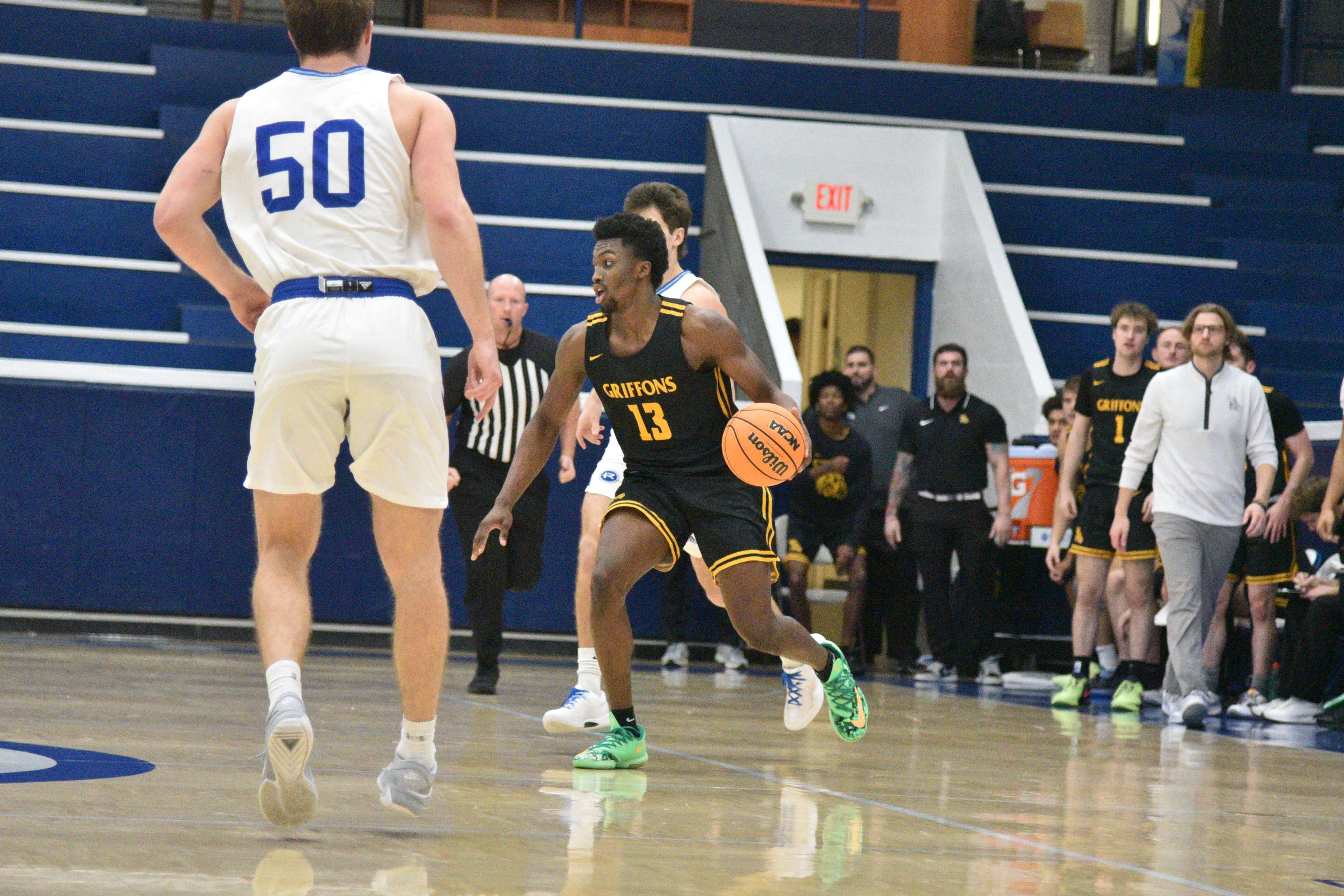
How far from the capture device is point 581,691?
6062 mm

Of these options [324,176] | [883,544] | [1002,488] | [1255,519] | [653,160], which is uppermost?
[653,160]

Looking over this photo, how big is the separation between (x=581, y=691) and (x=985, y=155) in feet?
32.5

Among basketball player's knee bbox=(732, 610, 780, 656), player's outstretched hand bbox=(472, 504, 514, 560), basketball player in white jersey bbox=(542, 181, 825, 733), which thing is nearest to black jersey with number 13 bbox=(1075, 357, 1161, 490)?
basketball player in white jersey bbox=(542, 181, 825, 733)

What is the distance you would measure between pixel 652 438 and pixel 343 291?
185 cm

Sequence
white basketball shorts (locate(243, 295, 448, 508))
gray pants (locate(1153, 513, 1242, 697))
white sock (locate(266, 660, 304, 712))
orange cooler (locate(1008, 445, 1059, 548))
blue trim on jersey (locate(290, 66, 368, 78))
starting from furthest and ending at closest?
orange cooler (locate(1008, 445, 1059, 548))
gray pants (locate(1153, 513, 1242, 697))
blue trim on jersey (locate(290, 66, 368, 78))
white basketball shorts (locate(243, 295, 448, 508))
white sock (locate(266, 660, 304, 712))

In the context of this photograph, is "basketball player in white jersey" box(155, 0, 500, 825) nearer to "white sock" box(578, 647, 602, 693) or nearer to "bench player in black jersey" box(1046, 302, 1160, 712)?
"white sock" box(578, 647, 602, 693)

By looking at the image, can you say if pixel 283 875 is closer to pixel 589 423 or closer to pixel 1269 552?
pixel 589 423

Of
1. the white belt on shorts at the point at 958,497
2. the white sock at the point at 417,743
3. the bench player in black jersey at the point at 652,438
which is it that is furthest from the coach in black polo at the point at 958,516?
the white sock at the point at 417,743

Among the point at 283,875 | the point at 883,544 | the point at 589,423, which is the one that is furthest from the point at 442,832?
the point at 883,544

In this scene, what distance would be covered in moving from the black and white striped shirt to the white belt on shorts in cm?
348

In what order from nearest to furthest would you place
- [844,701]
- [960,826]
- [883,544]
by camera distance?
[960,826]
[844,701]
[883,544]

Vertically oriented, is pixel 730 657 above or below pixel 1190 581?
below

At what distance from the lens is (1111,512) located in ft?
30.7

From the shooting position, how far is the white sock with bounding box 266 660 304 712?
11.6 ft
